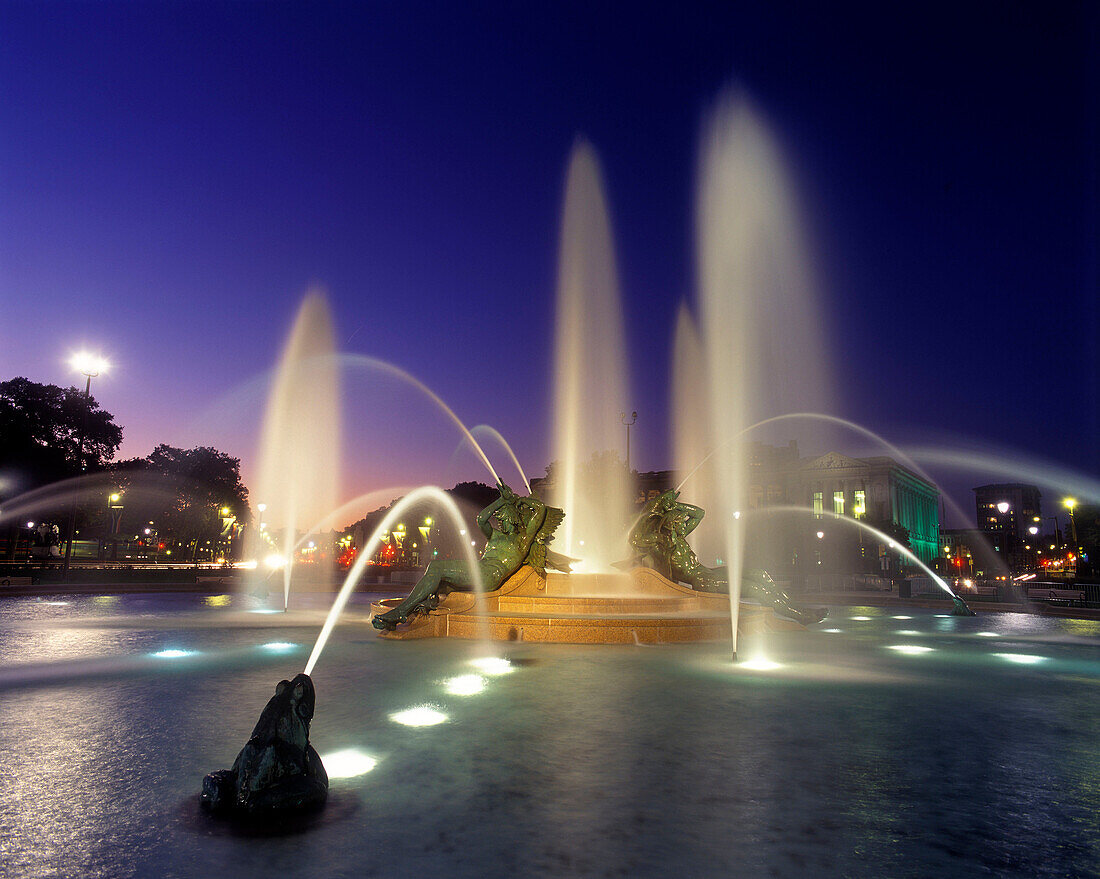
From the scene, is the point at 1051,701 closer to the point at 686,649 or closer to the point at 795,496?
the point at 686,649

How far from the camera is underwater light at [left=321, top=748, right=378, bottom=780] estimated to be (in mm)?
5969

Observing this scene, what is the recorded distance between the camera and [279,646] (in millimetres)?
14234

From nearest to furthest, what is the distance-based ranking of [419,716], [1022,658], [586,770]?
[586,770]
[419,716]
[1022,658]

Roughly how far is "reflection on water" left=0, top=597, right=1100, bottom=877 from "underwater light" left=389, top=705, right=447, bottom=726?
0.16 meters

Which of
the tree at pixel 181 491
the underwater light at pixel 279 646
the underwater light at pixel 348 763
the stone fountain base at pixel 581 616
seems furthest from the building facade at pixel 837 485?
the underwater light at pixel 348 763

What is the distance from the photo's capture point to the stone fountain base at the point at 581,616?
14.9 m

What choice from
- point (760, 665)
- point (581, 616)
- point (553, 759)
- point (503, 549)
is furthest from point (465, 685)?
point (503, 549)

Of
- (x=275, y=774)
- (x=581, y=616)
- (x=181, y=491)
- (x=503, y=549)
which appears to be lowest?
(x=275, y=774)

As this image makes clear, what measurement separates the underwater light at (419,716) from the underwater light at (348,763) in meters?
1.19

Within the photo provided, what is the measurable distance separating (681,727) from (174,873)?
5.17 m

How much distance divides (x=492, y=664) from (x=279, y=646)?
498cm

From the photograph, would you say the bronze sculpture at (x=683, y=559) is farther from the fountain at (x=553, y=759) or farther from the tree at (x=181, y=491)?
the tree at (x=181, y=491)

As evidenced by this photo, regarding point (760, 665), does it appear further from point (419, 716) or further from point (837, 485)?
point (837, 485)

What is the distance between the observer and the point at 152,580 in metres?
36.7
